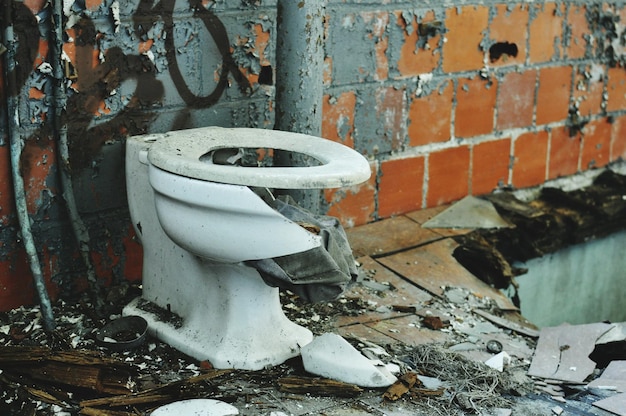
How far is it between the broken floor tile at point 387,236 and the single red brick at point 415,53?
57 centimetres

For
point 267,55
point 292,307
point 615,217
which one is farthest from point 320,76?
point 615,217

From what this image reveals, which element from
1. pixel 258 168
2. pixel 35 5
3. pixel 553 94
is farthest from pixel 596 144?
pixel 35 5

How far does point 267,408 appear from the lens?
75.0 inches

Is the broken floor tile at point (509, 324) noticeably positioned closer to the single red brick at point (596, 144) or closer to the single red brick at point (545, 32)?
the single red brick at point (545, 32)

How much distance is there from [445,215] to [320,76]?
106 centimetres

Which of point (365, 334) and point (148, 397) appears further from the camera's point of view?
point (365, 334)

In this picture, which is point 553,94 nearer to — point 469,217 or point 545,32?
point 545,32

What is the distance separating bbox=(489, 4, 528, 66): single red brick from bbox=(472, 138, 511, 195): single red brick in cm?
34

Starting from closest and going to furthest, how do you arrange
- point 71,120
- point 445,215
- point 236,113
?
point 71,120
point 236,113
point 445,215

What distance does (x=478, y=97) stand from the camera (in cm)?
338

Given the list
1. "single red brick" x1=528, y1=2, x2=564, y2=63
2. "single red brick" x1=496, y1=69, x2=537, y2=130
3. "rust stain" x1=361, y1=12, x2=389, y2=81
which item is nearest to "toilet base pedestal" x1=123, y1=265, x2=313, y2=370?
"rust stain" x1=361, y1=12, x2=389, y2=81

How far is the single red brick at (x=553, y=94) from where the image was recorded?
11.8 feet

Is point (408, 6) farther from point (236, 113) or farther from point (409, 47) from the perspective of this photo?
point (236, 113)

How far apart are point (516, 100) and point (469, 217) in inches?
23.1
